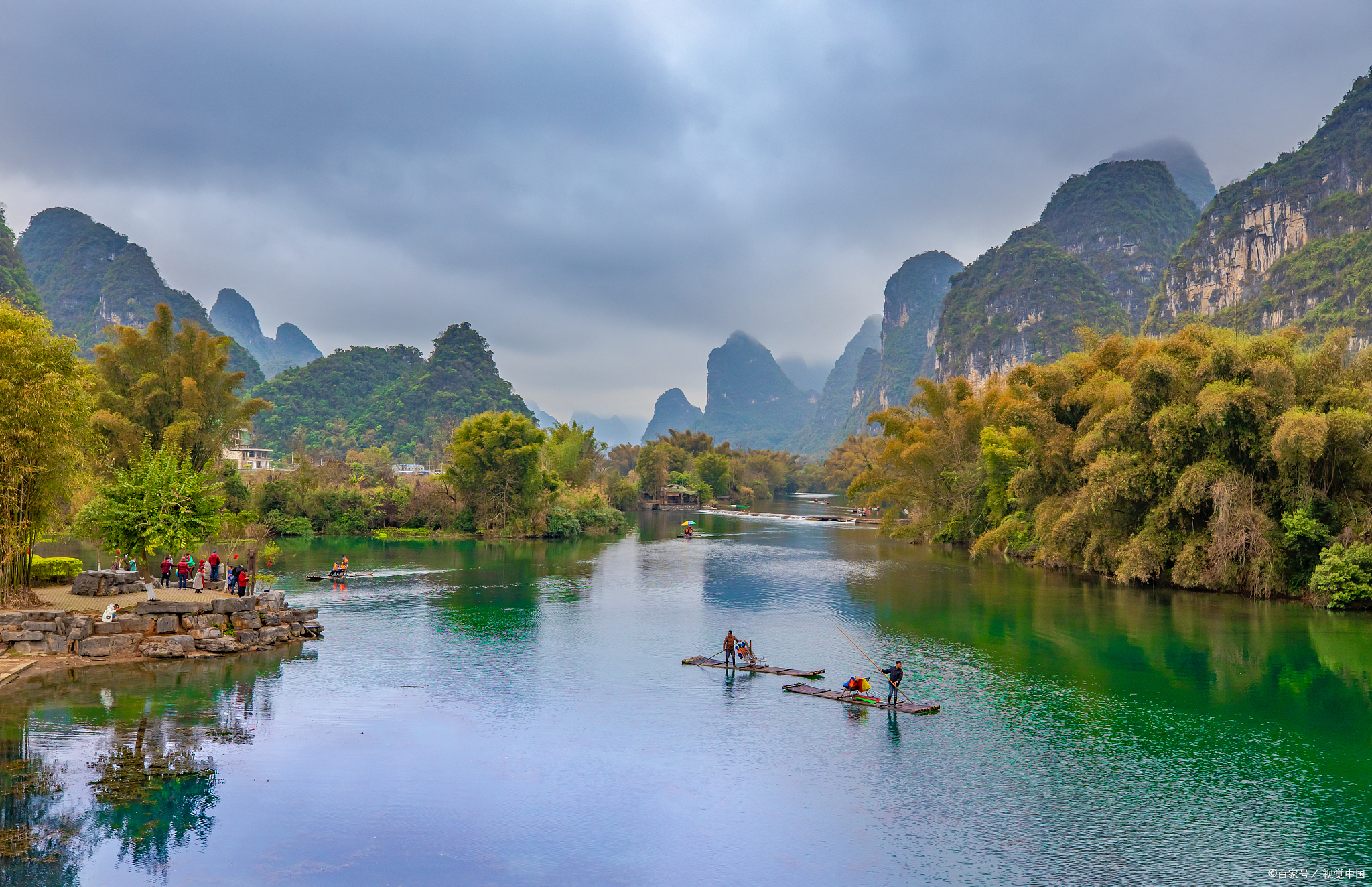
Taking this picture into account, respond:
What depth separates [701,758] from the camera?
50.5ft

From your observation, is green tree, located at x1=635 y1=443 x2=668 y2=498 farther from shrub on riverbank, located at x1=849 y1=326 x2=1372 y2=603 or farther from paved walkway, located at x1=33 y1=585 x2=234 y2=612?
paved walkway, located at x1=33 y1=585 x2=234 y2=612

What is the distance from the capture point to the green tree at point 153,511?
2452cm

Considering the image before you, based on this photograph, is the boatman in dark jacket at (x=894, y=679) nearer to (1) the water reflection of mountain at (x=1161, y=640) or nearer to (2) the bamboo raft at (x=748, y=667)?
(2) the bamboo raft at (x=748, y=667)

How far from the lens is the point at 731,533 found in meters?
69.5

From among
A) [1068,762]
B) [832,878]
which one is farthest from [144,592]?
[1068,762]

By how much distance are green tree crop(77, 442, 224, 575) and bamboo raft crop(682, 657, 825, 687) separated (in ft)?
52.1

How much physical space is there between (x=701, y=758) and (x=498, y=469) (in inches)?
1932

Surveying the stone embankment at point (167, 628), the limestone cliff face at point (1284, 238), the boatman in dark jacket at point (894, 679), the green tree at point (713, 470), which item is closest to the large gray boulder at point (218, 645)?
the stone embankment at point (167, 628)

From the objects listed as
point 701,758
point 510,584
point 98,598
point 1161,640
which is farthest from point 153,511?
point 1161,640

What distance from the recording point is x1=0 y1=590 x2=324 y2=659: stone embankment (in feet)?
66.9

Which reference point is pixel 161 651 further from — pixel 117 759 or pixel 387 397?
pixel 387 397

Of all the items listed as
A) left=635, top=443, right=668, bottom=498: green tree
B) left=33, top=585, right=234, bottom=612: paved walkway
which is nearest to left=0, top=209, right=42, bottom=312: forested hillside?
left=635, top=443, right=668, bottom=498: green tree

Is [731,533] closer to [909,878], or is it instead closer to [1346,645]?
[1346,645]

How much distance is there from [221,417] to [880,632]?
38.9 m
